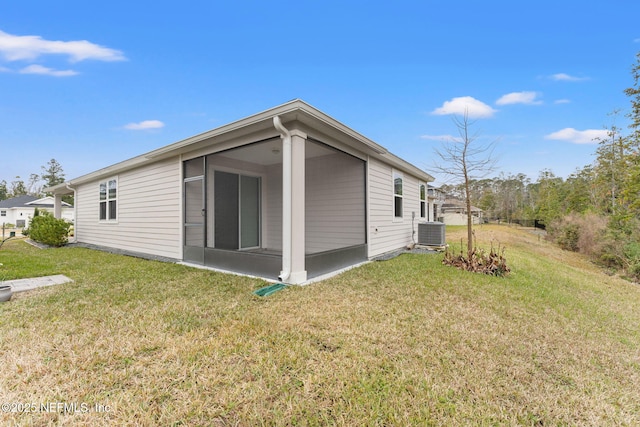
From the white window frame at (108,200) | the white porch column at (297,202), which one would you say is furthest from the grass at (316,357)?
the white window frame at (108,200)

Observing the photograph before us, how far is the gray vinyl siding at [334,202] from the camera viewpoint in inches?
257

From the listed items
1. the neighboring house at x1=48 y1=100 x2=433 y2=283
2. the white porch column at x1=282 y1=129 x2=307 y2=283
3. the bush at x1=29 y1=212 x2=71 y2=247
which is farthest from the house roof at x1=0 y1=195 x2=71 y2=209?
the white porch column at x1=282 y1=129 x2=307 y2=283

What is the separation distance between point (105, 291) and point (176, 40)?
286 inches

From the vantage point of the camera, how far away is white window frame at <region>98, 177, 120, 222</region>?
8266 millimetres

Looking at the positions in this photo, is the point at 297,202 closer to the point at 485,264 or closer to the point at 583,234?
the point at 485,264

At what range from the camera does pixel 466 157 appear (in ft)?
21.4

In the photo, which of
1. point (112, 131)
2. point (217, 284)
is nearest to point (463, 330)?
point (217, 284)

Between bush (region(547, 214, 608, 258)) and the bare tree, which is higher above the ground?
the bare tree

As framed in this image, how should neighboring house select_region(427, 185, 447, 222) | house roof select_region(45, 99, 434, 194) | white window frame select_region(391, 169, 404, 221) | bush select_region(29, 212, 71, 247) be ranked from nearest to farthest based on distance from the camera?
house roof select_region(45, 99, 434, 194) → white window frame select_region(391, 169, 404, 221) → bush select_region(29, 212, 71, 247) → neighboring house select_region(427, 185, 447, 222)

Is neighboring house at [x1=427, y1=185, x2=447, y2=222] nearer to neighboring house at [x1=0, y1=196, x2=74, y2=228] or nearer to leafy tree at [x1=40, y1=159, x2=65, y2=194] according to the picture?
neighboring house at [x1=0, y1=196, x2=74, y2=228]

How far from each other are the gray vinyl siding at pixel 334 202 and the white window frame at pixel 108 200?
600 centimetres

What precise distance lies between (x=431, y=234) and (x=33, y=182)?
5855 cm

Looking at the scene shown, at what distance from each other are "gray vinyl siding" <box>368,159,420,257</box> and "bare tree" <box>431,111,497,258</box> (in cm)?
153

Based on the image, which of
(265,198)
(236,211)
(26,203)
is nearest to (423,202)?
(265,198)
